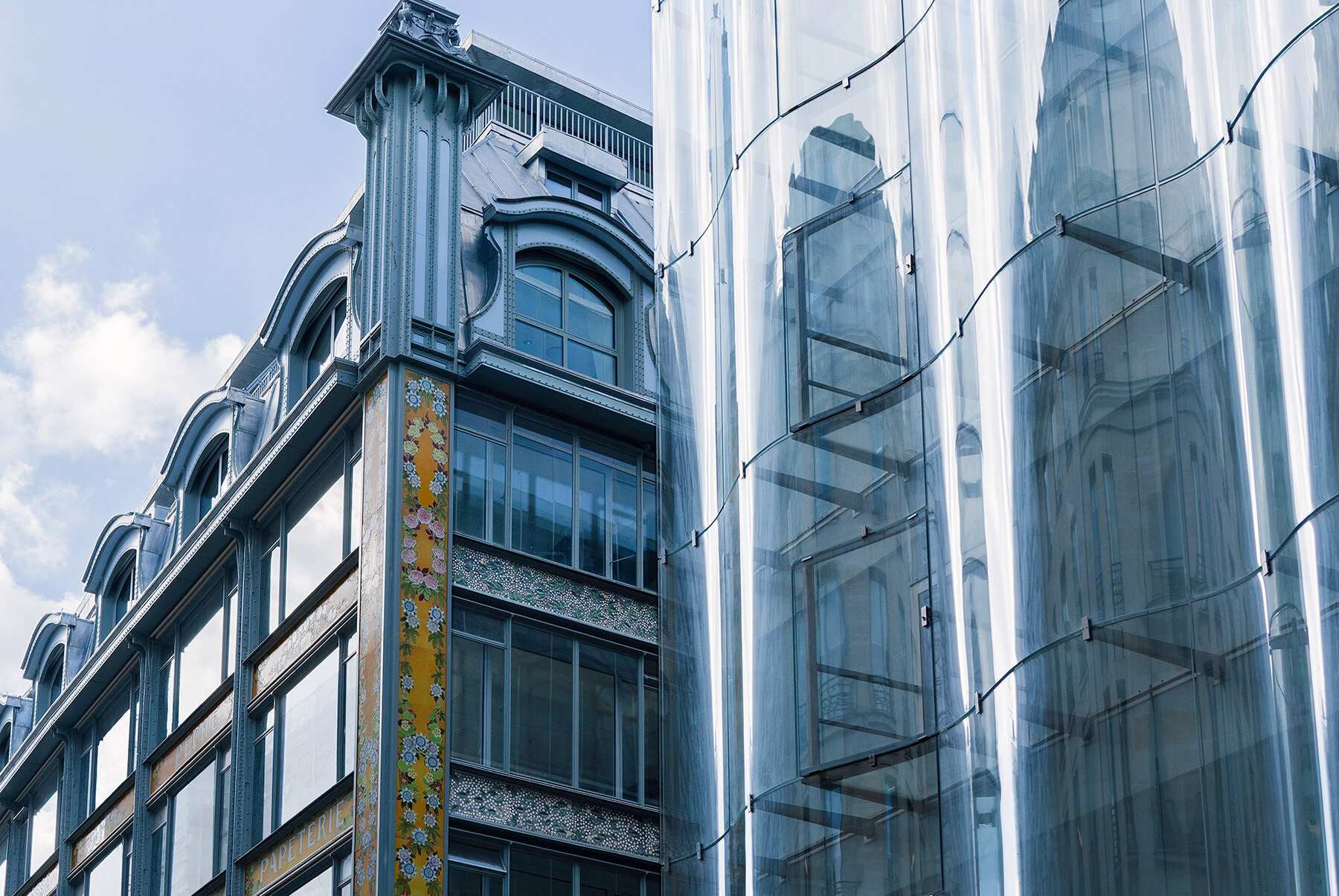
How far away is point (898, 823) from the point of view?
45.0 ft

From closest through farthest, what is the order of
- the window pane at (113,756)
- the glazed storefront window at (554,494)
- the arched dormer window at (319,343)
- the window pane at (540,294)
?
the glazed storefront window at (554,494)
the window pane at (540,294)
the arched dormer window at (319,343)
the window pane at (113,756)

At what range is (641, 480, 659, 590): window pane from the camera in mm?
27984

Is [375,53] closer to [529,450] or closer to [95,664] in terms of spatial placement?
[529,450]

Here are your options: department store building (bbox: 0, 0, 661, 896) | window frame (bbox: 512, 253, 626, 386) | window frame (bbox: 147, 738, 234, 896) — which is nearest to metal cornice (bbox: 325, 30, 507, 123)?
department store building (bbox: 0, 0, 661, 896)

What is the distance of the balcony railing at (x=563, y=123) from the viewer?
114 ft

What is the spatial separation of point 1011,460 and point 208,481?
2309 cm

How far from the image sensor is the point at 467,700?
25.0m

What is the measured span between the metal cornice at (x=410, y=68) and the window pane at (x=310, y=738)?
855 cm

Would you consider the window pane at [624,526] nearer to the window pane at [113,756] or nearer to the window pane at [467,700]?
the window pane at [467,700]

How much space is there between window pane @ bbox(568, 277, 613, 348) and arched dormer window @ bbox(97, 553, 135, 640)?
12.7m

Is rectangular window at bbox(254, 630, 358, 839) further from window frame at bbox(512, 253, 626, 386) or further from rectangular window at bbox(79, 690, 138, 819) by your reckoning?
rectangular window at bbox(79, 690, 138, 819)

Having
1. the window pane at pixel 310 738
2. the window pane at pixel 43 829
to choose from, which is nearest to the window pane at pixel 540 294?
the window pane at pixel 310 738

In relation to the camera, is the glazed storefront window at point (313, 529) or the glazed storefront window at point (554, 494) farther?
the glazed storefront window at point (313, 529)

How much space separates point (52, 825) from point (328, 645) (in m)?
15.6
